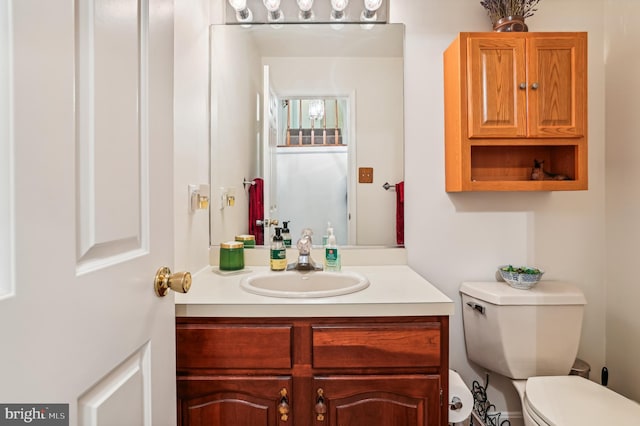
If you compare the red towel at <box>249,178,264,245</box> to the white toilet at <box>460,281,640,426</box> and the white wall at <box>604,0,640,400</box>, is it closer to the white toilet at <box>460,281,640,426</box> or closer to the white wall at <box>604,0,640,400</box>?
the white toilet at <box>460,281,640,426</box>

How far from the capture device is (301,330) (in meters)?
1.08

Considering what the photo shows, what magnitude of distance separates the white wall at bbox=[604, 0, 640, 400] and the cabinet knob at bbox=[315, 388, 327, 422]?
144 centimetres

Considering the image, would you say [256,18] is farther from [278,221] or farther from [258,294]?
[258,294]

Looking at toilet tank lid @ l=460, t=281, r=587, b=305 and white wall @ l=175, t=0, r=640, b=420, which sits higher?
white wall @ l=175, t=0, r=640, b=420

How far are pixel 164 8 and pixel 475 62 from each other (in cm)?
122

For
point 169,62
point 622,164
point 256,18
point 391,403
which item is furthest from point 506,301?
point 256,18

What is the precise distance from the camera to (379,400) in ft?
3.51

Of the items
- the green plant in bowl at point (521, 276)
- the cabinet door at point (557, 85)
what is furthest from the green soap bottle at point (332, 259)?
the cabinet door at point (557, 85)

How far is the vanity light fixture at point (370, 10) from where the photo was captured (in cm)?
165

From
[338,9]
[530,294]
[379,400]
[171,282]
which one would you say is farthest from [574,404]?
[338,9]

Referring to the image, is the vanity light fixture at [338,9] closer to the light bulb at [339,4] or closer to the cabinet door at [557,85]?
the light bulb at [339,4]

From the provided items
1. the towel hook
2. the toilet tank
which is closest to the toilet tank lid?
the toilet tank

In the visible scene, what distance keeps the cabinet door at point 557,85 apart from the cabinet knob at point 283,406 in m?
1.37

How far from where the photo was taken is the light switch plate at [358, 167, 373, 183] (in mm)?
1712
